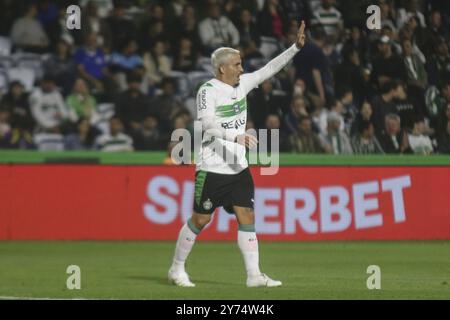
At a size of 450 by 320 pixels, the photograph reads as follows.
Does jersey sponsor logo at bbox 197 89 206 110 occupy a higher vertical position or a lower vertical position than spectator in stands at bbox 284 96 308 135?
lower

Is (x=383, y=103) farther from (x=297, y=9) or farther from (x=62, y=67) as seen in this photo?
(x=62, y=67)

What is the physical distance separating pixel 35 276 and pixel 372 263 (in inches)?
167

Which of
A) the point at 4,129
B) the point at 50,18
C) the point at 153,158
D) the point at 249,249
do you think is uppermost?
the point at 50,18

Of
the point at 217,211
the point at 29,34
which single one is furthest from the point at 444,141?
the point at 29,34

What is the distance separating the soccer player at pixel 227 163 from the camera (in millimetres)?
10914

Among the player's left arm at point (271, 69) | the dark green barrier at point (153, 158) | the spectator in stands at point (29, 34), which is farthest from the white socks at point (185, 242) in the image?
the spectator in stands at point (29, 34)

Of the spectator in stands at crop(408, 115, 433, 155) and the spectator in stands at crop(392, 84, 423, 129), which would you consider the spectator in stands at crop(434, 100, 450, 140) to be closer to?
the spectator in stands at crop(408, 115, 433, 155)

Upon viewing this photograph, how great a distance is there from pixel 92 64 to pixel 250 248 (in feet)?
30.2

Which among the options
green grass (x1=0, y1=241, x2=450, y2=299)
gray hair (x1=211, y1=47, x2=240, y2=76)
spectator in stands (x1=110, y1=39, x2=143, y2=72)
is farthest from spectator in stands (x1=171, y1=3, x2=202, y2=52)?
gray hair (x1=211, y1=47, x2=240, y2=76)

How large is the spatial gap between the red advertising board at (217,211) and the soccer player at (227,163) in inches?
248

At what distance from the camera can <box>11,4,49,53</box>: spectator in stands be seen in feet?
65.4

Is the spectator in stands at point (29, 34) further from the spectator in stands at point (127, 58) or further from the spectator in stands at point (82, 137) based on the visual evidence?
the spectator in stands at point (82, 137)

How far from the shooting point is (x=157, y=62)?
65.1ft

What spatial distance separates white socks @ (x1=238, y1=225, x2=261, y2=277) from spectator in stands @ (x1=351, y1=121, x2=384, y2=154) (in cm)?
741
